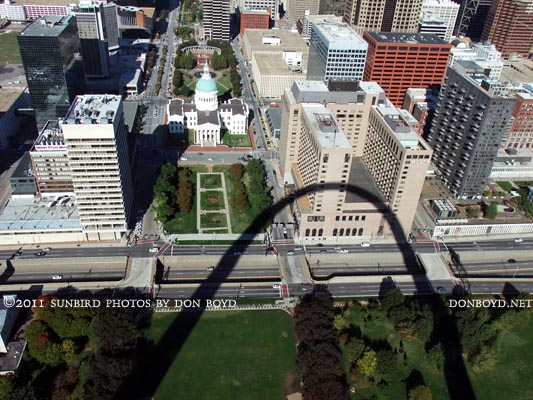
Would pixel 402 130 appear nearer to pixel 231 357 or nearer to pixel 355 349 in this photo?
pixel 355 349

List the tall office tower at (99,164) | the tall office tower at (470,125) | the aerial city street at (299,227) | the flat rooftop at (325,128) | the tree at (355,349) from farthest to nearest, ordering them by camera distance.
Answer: the tall office tower at (470,125) → the flat rooftop at (325,128) → the tall office tower at (99,164) → the aerial city street at (299,227) → the tree at (355,349)

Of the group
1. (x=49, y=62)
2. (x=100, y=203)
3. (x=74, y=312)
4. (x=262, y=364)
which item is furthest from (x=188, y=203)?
(x=49, y=62)

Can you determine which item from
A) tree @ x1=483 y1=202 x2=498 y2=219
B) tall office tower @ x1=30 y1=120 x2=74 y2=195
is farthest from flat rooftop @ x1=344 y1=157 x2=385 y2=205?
tall office tower @ x1=30 y1=120 x2=74 y2=195

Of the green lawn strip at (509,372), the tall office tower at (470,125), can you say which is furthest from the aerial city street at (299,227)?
the green lawn strip at (509,372)

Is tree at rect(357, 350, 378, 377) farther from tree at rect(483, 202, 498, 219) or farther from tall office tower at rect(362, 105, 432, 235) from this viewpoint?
tree at rect(483, 202, 498, 219)

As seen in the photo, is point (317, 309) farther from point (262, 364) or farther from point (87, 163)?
point (87, 163)

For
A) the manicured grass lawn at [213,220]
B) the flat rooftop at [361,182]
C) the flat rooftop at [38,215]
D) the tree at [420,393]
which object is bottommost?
the manicured grass lawn at [213,220]

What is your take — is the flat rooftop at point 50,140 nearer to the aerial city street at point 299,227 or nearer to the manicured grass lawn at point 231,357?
the aerial city street at point 299,227
